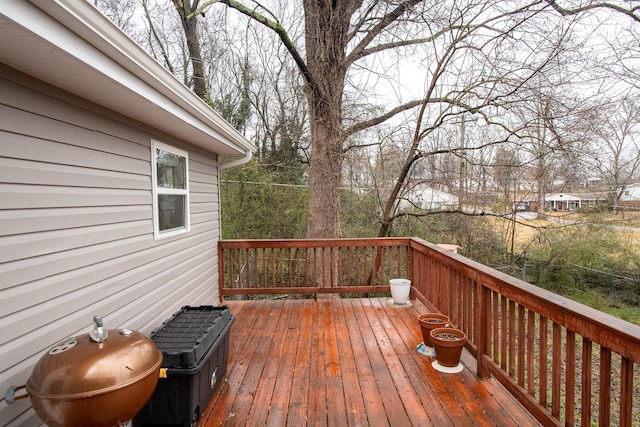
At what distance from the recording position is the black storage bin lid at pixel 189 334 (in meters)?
2.02

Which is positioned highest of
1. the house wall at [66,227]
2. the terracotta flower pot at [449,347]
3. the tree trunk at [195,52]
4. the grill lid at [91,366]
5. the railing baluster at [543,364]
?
the tree trunk at [195,52]

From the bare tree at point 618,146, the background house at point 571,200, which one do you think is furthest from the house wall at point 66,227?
the background house at point 571,200

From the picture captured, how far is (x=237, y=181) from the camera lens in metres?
7.48

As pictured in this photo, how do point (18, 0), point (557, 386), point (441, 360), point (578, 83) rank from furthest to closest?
point (578, 83)
point (441, 360)
point (557, 386)
point (18, 0)

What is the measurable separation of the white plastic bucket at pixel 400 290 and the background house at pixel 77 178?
266 cm

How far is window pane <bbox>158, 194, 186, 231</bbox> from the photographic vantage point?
125 inches

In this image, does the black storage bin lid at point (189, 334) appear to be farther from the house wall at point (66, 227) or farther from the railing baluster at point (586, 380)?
the railing baluster at point (586, 380)

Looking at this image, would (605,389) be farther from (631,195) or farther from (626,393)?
(631,195)

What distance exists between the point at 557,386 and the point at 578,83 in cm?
475

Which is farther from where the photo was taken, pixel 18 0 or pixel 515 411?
pixel 515 411

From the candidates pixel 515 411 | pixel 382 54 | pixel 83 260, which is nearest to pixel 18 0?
pixel 83 260

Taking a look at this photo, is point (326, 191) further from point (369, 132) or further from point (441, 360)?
point (441, 360)

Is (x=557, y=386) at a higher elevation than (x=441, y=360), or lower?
higher

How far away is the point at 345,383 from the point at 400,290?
6.39 feet
